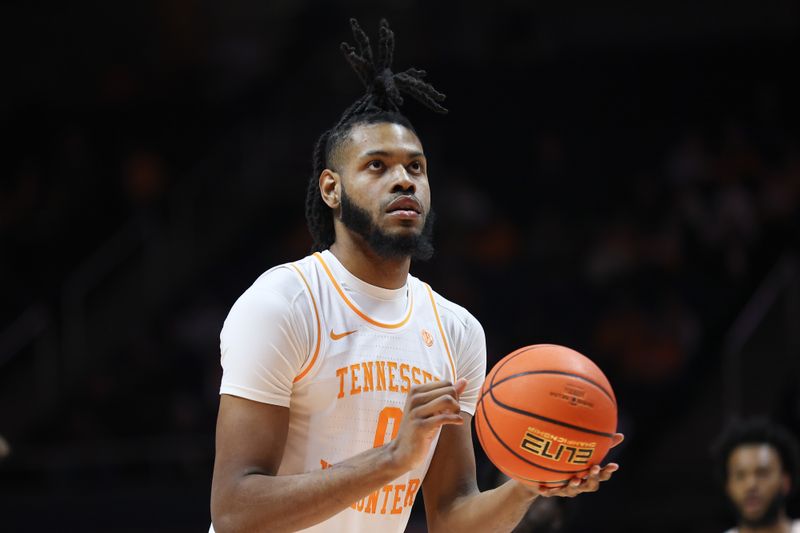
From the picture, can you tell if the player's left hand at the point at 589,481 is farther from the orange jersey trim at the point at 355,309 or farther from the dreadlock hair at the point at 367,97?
the dreadlock hair at the point at 367,97

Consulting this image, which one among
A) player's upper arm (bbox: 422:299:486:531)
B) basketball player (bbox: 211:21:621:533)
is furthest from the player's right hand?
player's upper arm (bbox: 422:299:486:531)

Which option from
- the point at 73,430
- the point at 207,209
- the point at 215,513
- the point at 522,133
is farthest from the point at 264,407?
the point at 207,209

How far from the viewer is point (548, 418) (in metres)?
4.02

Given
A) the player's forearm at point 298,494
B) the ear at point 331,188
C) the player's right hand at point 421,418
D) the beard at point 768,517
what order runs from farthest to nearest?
the beard at point 768,517
the ear at point 331,188
the player's forearm at point 298,494
the player's right hand at point 421,418

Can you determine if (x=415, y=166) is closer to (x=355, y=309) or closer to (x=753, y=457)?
(x=355, y=309)

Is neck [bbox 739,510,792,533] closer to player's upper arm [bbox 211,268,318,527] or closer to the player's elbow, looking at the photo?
player's upper arm [bbox 211,268,318,527]

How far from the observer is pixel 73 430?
11.6 m

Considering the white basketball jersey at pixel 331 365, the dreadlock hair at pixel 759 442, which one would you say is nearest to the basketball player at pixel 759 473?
the dreadlock hair at pixel 759 442

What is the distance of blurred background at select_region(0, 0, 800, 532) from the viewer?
10.2m

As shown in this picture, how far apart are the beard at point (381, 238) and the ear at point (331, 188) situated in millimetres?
85

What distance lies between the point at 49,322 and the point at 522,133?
18.1 feet

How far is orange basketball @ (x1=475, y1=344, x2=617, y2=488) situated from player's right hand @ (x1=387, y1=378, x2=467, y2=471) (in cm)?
33

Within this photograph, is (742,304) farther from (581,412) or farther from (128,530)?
(581,412)

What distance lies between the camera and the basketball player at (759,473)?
722 cm
